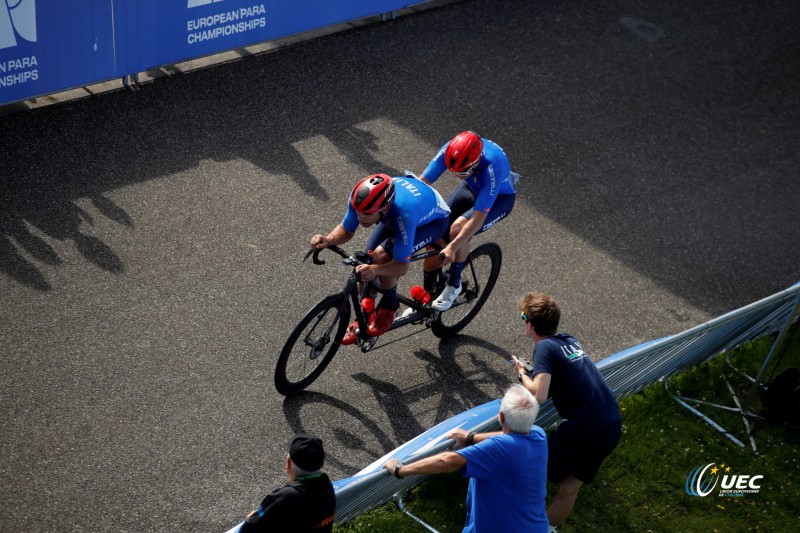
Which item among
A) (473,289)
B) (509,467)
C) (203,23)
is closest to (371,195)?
(473,289)

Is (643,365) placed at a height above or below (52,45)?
below

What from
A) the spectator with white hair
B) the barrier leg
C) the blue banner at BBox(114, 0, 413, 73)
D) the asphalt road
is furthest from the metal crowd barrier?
the blue banner at BBox(114, 0, 413, 73)

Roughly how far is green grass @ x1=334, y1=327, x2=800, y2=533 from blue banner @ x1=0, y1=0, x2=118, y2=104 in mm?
6515

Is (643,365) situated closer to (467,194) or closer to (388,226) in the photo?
(467,194)

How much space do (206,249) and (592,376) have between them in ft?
14.4

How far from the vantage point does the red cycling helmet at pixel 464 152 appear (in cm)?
770

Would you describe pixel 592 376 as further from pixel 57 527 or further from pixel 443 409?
pixel 57 527

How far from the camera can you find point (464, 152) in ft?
25.2

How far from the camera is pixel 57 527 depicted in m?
6.32

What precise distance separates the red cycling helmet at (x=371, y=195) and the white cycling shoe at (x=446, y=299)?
1.52 m

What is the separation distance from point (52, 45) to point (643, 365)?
7232mm

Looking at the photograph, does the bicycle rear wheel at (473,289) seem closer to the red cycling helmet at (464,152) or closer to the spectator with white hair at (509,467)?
the red cycling helmet at (464,152)

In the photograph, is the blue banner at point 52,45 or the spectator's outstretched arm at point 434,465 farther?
the blue banner at point 52,45

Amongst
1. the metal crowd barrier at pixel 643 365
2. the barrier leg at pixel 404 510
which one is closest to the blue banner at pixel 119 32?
the metal crowd barrier at pixel 643 365
